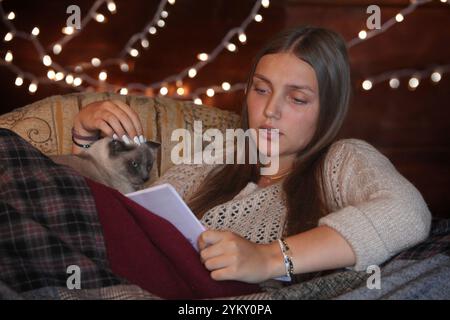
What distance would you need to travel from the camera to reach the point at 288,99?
1.24 metres

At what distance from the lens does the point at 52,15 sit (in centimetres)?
244

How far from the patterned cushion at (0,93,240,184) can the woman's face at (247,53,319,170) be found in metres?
0.41

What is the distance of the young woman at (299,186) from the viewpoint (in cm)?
91

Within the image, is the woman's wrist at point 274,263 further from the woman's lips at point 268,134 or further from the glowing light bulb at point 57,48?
the glowing light bulb at point 57,48

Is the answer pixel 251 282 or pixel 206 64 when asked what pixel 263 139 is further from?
pixel 206 64

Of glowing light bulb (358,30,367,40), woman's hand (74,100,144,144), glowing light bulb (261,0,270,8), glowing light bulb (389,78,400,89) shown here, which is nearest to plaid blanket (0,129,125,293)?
woman's hand (74,100,144,144)

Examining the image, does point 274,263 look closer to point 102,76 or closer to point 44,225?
point 44,225

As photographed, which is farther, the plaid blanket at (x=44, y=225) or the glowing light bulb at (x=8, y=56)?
the glowing light bulb at (x=8, y=56)

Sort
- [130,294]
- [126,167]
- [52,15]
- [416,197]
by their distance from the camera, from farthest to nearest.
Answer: [52,15], [126,167], [416,197], [130,294]

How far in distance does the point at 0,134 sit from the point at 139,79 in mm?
1524

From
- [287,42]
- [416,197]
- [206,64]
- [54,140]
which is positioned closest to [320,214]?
[416,197]


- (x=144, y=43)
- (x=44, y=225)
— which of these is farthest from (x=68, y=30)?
(x=44, y=225)

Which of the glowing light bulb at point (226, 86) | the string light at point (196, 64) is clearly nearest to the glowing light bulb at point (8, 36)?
the string light at point (196, 64)

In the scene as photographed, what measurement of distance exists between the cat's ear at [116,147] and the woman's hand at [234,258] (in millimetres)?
617
